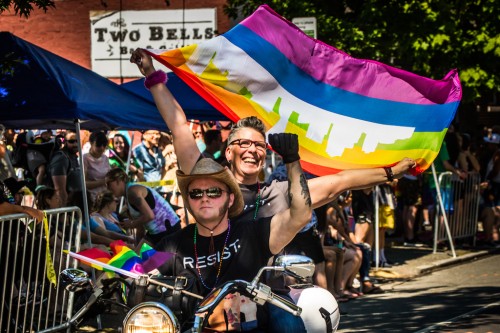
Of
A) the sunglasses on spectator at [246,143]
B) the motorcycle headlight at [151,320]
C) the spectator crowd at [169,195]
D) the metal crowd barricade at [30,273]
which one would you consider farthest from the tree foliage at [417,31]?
the motorcycle headlight at [151,320]

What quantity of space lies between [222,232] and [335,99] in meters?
3.79

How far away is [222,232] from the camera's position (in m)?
5.32

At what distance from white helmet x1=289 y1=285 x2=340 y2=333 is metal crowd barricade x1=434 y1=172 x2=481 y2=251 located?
44.0ft

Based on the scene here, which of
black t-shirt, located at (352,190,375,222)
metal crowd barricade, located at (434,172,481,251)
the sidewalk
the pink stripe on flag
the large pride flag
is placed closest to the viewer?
the large pride flag

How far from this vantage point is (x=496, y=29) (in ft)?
71.5

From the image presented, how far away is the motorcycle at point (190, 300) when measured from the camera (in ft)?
13.9

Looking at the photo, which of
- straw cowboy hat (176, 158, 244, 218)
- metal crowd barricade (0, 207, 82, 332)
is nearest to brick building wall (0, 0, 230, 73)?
metal crowd barricade (0, 207, 82, 332)

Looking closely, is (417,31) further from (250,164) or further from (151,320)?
(151,320)

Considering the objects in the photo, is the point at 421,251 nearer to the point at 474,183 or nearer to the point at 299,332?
the point at 474,183

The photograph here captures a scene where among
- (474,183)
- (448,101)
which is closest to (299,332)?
(448,101)

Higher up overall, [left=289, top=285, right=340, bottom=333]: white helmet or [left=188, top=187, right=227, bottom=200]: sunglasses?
[left=188, top=187, right=227, bottom=200]: sunglasses

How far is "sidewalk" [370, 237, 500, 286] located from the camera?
15648 mm

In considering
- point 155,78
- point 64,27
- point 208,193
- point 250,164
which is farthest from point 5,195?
point 64,27

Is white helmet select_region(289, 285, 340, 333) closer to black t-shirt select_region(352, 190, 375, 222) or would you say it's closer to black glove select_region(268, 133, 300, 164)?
black glove select_region(268, 133, 300, 164)
